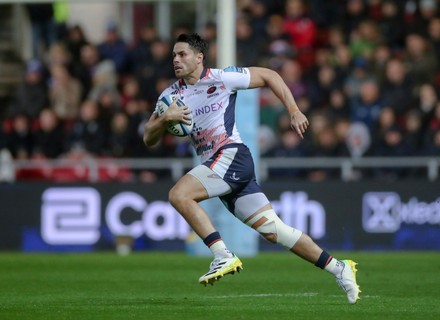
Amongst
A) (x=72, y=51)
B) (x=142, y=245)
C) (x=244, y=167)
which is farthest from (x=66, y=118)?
(x=244, y=167)

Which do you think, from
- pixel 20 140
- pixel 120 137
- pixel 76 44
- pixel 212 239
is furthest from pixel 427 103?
pixel 212 239

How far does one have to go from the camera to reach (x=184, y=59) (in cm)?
1030

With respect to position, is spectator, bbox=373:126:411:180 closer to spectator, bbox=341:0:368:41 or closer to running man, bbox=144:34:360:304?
spectator, bbox=341:0:368:41

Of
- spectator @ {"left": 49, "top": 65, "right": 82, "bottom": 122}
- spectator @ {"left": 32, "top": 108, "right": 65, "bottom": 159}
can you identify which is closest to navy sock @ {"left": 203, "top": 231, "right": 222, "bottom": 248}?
spectator @ {"left": 32, "top": 108, "right": 65, "bottom": 159}

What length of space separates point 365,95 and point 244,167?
1012 centimetres

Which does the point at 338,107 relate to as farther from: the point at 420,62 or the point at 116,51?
the point at 116,51

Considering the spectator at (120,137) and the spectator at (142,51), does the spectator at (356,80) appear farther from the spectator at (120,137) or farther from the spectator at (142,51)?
the spectator at (120,137)

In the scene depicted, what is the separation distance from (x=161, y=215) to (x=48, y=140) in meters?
2.81

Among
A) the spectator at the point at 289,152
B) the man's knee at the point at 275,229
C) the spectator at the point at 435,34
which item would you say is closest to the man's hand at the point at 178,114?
the man's knee at the point at 275,229

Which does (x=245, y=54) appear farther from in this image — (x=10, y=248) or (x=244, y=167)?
(x=244, y=167)

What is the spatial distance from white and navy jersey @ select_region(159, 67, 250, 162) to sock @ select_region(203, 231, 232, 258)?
79 cm

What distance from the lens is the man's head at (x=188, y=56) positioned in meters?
10.3

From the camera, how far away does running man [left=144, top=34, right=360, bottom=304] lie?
32.8ft

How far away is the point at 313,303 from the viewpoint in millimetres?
10430
